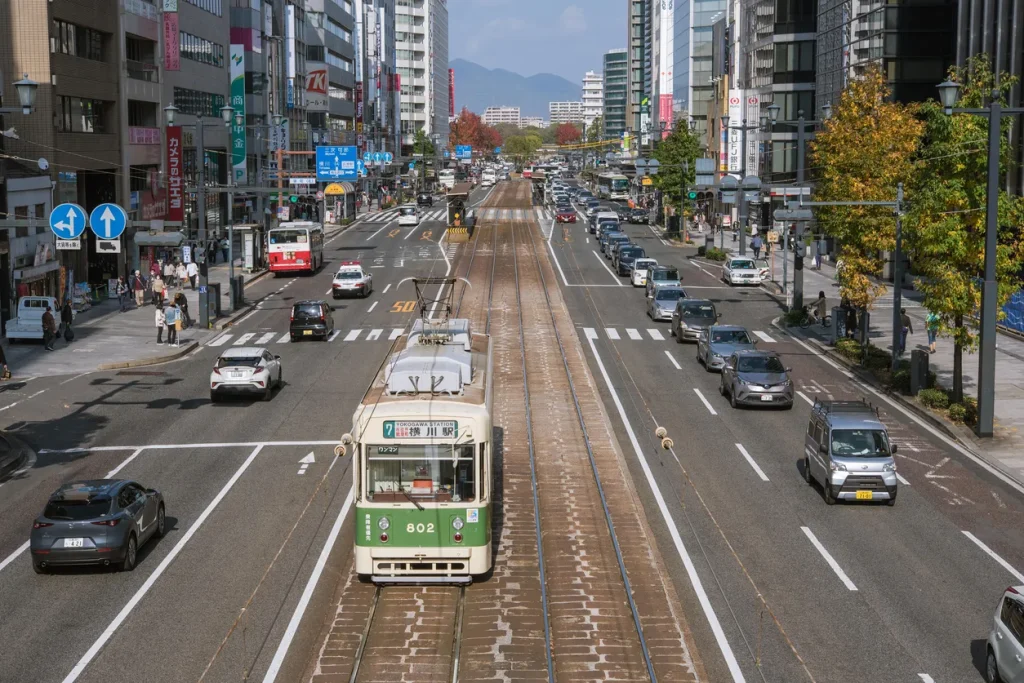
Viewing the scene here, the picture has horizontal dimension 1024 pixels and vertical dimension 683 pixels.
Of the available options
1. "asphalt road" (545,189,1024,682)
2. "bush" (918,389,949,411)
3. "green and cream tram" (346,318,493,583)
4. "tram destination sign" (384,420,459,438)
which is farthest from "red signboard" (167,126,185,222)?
"tram destination sign" (384,420,459,438)

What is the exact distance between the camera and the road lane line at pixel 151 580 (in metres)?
17.2

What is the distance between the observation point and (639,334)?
2069 inches

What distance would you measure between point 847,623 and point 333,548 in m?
9.29

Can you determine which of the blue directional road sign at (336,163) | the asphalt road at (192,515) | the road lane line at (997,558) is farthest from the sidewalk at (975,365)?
the blue directional road sign at (336,163)

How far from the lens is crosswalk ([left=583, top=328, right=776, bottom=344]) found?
168ft

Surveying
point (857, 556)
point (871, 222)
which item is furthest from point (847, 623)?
point (871, 222)

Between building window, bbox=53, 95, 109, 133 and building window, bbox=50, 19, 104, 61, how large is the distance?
7.72 feet

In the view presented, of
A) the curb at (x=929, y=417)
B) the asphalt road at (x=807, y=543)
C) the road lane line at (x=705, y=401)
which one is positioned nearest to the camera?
the asphalt road at (x=807, y=543)

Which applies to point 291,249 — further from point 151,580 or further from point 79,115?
point 151,580

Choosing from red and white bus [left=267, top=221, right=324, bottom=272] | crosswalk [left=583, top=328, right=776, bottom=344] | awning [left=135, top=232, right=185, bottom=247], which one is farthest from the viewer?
red and white bus [left=267, top=221, right=324, bottom=272]

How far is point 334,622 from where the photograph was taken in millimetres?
18406

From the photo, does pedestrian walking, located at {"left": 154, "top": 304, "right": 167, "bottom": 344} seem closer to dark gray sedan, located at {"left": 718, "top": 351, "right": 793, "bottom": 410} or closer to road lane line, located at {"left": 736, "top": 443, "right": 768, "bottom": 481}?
dark gray sedan, located at {"left": 718, "top": 351, "right": 793, "bottom": 410}

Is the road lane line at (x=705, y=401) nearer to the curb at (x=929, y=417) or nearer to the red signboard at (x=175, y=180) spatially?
the curb at (x=929, y=417)

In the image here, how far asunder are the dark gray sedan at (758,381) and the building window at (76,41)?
3942cm
